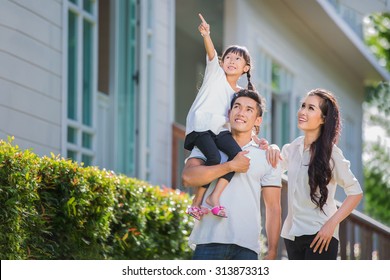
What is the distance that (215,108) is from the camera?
Answer: 603 cm

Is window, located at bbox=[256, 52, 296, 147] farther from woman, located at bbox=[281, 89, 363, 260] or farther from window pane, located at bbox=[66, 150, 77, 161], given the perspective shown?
woman, located at bbox=[281, 89, 363, 260]

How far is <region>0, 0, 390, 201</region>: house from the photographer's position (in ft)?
28.9

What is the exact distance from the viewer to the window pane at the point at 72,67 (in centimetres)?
983


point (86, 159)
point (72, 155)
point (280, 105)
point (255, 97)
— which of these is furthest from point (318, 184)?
point (280, 105)

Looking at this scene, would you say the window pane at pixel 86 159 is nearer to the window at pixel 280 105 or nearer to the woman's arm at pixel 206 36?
the woman's arm at pixel 206 36

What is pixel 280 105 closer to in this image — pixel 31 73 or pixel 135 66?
pixel 135 66

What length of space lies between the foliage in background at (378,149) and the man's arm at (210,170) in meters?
19.6

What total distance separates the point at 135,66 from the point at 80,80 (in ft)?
5.23

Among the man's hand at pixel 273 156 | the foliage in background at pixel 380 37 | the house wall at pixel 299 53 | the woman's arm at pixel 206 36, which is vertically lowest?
the man's hand at pixel 273 156

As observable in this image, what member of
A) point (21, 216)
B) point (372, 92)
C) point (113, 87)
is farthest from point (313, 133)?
point (372, 92)

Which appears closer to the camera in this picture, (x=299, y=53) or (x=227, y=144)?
(x=227, y=144)

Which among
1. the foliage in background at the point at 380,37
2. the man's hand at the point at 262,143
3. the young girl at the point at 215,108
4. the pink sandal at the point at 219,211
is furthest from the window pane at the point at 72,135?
the foliage in background at the point at 380,37

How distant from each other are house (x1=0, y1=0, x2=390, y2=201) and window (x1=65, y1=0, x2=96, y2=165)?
12mm

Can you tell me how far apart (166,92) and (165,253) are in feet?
10.9
